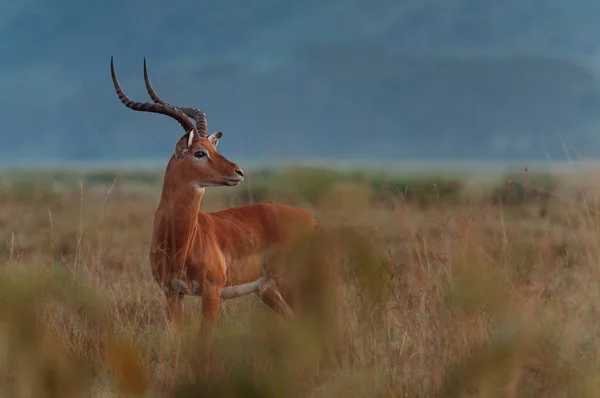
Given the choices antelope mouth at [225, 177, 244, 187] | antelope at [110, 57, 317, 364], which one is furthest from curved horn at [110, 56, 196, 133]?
antelope mouth at [225, 177, 244, 187]

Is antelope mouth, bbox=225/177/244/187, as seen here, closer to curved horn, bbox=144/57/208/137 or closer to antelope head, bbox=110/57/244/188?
antelope head, bbox=110/57/244/188

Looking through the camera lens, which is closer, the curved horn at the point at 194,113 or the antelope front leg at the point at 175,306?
the antelope front leg at the point at 175,306

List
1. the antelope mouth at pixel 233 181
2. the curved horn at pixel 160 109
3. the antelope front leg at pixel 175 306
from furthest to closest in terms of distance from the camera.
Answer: the curved horn at pixel 160 109
the antelope mouth at pixel 233 181
the antelope front leg at pixel 175 306

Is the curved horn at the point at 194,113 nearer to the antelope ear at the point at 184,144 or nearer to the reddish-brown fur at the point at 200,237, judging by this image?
the reddish-brown fur at the point at 200,237

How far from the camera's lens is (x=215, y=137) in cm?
685

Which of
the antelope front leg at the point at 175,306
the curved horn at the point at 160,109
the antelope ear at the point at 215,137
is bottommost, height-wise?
the antelope front leg at the point at 175,306

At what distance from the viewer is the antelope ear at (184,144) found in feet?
21.0

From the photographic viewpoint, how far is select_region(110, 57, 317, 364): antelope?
241 inches

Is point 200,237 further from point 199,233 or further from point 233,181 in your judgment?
point 233,181

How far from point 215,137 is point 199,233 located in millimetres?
864

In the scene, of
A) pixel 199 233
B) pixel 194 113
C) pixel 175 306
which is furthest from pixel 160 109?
pixel 175 306

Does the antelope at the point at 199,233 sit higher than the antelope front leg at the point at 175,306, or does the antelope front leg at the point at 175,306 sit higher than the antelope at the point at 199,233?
the antelope at the point at 199,233

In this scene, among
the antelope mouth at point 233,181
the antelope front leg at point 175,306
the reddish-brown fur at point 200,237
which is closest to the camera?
the antelope front leg at point 175,306

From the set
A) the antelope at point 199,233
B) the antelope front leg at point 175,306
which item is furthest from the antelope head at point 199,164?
the antelope front leg at point 175,306
